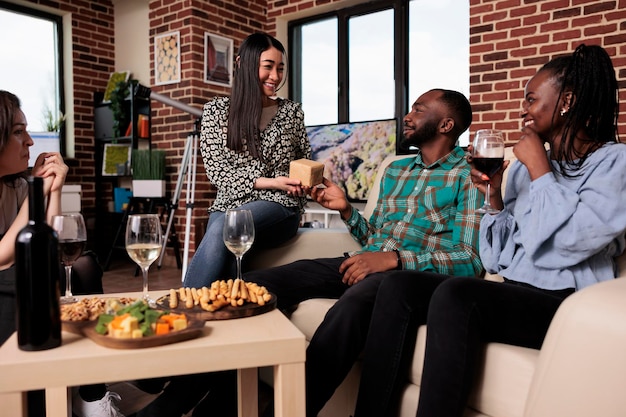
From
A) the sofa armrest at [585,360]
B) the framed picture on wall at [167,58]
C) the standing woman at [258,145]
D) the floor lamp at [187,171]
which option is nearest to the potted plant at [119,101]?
the framed picture on wall at [167,58]

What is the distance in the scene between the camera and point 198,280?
5.99ft

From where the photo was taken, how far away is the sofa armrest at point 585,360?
88 cm

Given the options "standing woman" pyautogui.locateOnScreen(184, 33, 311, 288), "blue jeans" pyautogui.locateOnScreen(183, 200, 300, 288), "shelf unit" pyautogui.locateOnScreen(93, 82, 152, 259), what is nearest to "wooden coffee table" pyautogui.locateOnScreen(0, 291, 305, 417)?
"blue jeans" pyautogui.locateOnScreen(183, 200, 300, 288)

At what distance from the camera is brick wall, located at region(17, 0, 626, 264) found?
10.3ft

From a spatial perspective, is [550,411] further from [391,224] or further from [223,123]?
[223,123]

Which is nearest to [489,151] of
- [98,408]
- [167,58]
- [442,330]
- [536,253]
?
[536,253]

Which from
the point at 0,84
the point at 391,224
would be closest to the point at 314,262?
the point at 391,224

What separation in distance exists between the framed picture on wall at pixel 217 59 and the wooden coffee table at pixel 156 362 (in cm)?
364

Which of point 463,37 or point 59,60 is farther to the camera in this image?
point 59,60

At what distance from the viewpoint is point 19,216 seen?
149cm

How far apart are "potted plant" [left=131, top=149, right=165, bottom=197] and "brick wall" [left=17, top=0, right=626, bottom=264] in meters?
0.13

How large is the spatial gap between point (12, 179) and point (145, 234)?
863 millimetres

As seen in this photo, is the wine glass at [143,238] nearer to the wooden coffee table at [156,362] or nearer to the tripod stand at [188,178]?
the wooden coffee table at [156,362]

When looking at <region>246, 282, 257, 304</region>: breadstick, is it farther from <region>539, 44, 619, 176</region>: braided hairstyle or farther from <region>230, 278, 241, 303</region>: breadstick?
<region>539, 44, 619, 176</region>: braided hairstyle
